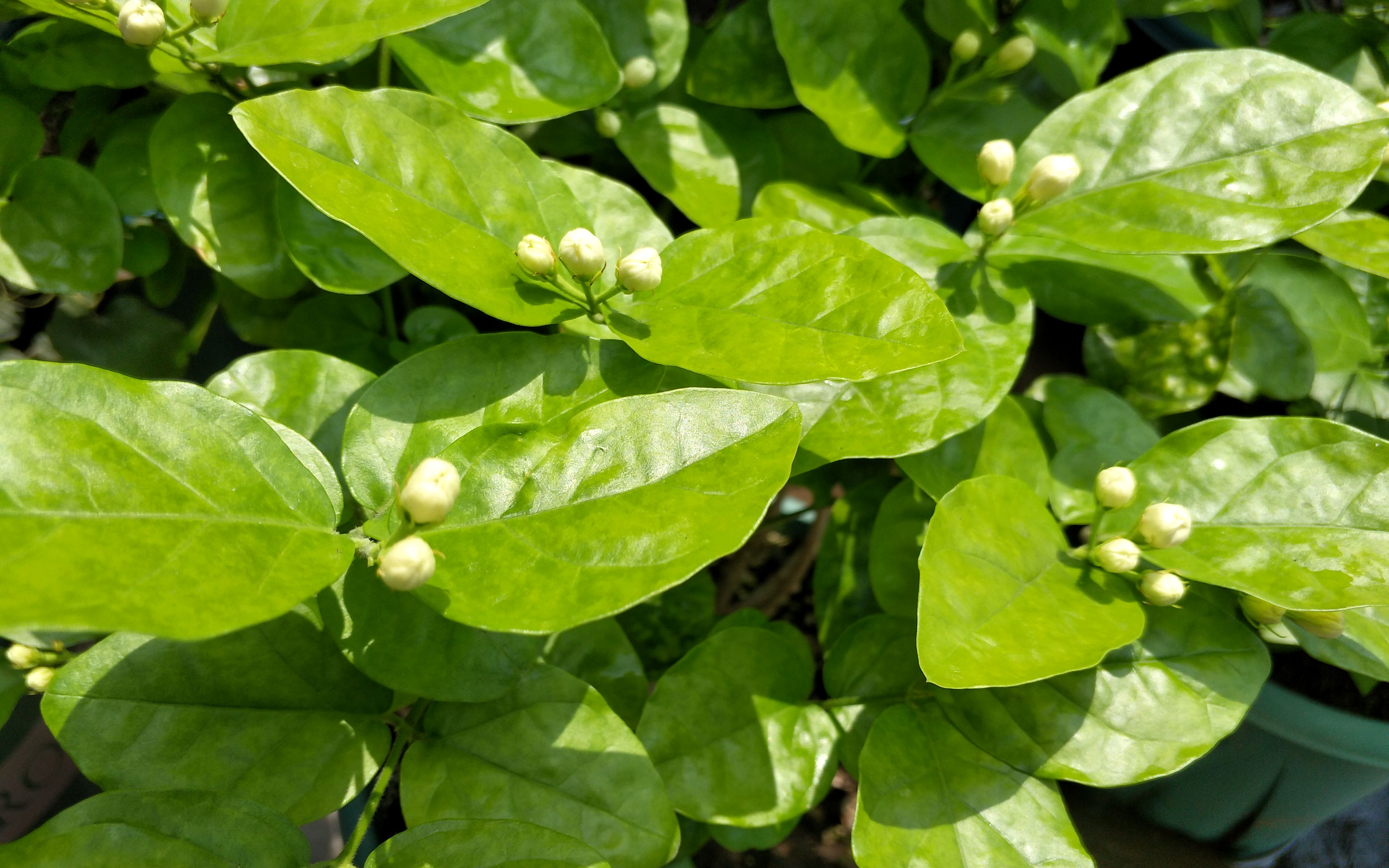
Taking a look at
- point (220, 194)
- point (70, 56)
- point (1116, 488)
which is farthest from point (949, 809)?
point (70, 56)

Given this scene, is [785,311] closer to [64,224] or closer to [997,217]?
[997,217]

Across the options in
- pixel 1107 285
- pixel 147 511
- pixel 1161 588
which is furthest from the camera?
pixel 1107 285

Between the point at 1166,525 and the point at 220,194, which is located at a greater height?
the point at 220,194

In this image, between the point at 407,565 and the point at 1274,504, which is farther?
the point at 1274,504

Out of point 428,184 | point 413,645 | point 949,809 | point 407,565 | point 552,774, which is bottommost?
point 949,809

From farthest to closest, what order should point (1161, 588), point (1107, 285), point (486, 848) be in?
1. point (1107, 285)
2. point (1161, 588)
3. point (486, 848)

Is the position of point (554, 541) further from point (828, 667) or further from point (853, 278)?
point (828, 667)
